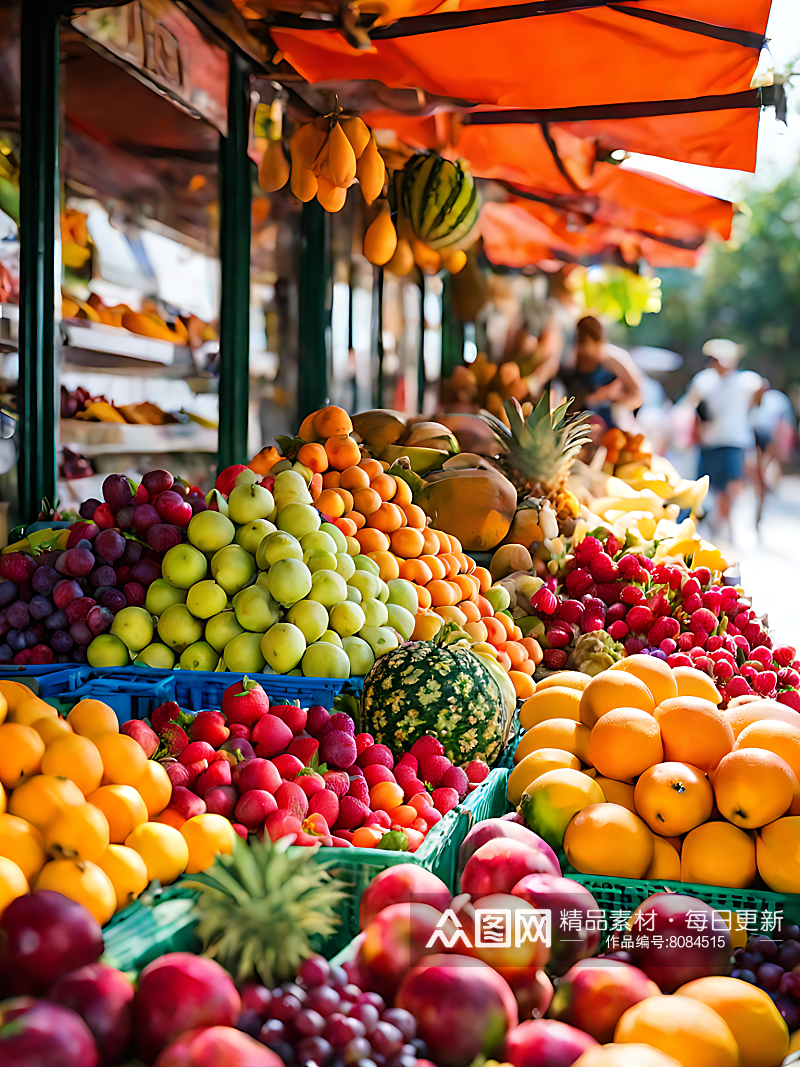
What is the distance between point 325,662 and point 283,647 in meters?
0.12

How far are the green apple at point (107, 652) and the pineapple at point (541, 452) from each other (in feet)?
7.62

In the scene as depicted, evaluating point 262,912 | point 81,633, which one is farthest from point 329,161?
point 262,912

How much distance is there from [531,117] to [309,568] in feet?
9.71

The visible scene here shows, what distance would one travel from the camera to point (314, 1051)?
938 millimetres

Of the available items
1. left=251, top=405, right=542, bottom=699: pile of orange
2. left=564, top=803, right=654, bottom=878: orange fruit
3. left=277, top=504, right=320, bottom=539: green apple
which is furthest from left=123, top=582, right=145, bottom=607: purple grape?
left=564, top=803, right=654, bottom=878: orange fruit

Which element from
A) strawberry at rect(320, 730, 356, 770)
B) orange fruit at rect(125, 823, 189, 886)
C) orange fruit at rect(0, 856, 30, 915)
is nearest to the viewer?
orange fruit at rect(0, 856, 30, 915)

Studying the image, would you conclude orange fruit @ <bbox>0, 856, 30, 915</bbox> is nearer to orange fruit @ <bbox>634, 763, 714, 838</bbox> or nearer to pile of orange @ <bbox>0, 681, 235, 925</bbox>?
pile of orange @ <bbox>0, 681, 235, 925</bbox>

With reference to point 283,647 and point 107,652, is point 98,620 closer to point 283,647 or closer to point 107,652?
point 107,652

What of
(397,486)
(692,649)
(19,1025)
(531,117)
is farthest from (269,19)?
(19,1025)

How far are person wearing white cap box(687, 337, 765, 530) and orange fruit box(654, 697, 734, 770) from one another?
8.85 m

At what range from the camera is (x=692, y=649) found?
3.32m

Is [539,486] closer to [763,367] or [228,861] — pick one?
[228,861]

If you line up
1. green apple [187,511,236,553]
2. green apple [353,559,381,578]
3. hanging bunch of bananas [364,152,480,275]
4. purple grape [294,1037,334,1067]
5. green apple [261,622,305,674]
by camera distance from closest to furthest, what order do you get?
1. purple grape [294,1037,334,1067]
2. green apple [261,622,305,674]
3. green apple [187,511,236,553]
4. green apple [353,559,381,578]
5. hanging bunch of bananas [364,152,480,275]

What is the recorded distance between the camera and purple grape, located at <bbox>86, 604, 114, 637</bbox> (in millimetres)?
2588
